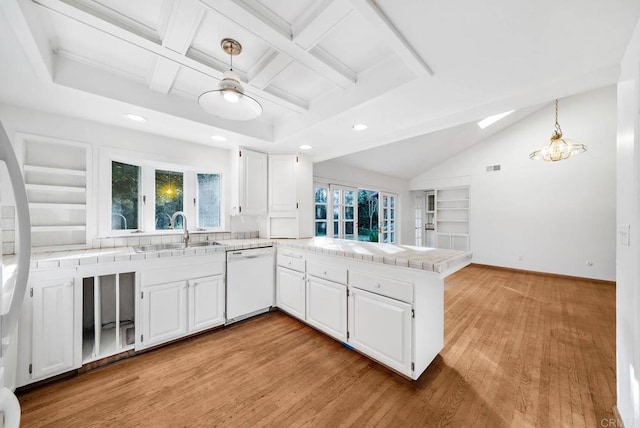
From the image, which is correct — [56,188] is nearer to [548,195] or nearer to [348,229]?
[348,229]

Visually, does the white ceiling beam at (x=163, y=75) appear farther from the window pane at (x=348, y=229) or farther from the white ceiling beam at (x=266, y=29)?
the window pane at (x=348, y=229)

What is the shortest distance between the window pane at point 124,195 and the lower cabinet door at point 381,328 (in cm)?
247

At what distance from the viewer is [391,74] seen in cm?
174

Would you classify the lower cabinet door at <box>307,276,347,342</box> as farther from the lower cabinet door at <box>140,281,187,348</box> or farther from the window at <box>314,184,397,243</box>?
the window at <box>314,184,397,243</box>

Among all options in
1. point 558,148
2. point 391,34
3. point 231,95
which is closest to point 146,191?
point 231,95

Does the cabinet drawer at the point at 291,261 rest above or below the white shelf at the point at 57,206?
below

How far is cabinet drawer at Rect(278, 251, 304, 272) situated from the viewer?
255 centimetres

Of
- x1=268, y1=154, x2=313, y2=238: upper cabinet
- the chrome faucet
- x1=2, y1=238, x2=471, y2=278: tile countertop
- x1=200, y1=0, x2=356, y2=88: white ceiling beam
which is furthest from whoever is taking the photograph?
x1=268, y1=154, x2=313, y2=238: upper cabinet

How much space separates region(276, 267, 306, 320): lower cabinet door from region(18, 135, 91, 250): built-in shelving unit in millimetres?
1947

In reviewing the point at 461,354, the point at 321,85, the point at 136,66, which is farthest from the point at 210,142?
the point at 461,354

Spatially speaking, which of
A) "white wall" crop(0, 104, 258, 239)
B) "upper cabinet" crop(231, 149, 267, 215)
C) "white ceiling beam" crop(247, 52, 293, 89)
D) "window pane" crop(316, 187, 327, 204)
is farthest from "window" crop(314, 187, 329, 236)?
"white ceiling beam" crop(247, 52, 293, 89)

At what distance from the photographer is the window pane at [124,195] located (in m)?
2.43

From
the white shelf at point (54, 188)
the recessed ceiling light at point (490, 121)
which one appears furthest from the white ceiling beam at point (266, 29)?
the recessed ceiling light at point (490, 121)

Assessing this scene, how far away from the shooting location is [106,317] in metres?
2.28
